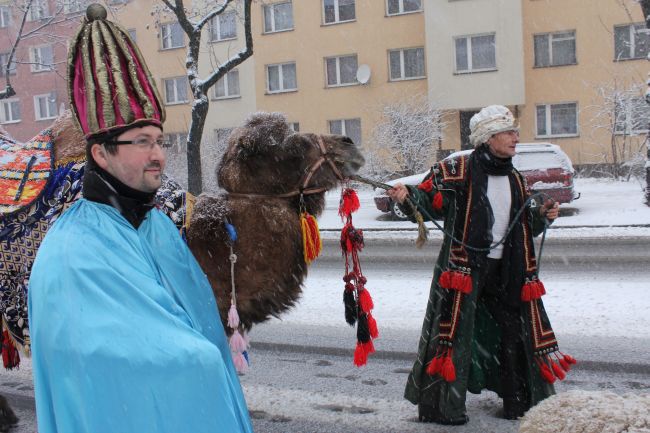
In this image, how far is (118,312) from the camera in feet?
5.73

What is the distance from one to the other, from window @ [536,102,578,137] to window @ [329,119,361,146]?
6.94m

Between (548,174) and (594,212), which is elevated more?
(548,174)

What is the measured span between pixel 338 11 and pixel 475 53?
5919 mm

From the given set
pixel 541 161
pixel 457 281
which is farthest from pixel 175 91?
pixel 457 281

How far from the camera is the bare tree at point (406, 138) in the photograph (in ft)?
73.7

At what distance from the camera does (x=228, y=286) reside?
3223 millimetres

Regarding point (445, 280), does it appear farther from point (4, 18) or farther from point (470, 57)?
point (4, 18)

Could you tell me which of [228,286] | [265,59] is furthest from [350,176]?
[265,59]

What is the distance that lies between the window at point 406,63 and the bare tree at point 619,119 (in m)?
6.67

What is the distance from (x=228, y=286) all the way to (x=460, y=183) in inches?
65.1

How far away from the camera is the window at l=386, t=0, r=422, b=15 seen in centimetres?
2702

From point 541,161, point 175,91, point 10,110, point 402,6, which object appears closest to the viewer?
point 541,161

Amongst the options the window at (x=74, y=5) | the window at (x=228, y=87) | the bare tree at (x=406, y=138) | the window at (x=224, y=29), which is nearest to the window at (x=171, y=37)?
the window at (x=224, y=29)

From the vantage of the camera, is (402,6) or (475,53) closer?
(475,53)
